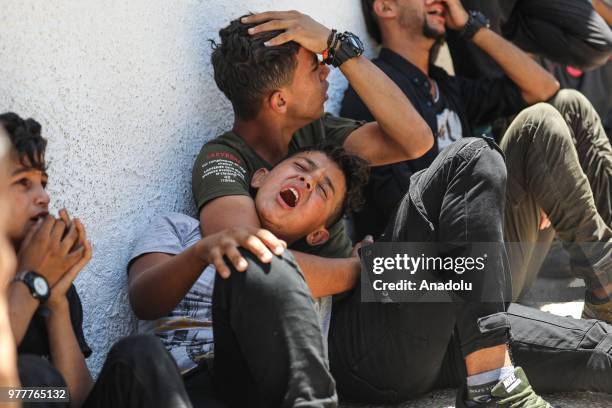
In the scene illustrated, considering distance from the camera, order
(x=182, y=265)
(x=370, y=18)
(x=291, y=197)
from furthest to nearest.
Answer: (x=370, y=18) → (x=291, y=197) → (x=182, y=265)

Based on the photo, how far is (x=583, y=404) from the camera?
124 inches

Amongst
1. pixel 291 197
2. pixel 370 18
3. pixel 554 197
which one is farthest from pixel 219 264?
pixel 370 18

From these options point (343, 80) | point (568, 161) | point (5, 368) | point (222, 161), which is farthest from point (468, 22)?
point (5, 368)

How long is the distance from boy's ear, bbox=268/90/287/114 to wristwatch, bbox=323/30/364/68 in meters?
0.21

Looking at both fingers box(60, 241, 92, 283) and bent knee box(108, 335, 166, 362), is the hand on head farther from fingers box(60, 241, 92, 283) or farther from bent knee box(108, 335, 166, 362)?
bent knee box(108, 335, 166, 362)

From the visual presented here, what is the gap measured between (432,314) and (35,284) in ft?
4.02

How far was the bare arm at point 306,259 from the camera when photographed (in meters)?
2.89

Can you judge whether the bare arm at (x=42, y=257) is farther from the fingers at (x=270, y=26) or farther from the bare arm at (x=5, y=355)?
Answer: the fingers at (x=270, y=26)

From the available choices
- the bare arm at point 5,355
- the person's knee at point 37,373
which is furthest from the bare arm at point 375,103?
the bare arm at point 5,355

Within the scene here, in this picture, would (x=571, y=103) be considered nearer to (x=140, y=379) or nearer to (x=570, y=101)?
(x=570, y=101)

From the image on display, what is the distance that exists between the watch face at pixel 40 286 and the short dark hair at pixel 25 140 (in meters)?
0.31

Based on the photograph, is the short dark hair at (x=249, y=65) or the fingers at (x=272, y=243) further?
the short dark hair at (x=249, y=65)

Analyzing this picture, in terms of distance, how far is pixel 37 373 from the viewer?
206cm

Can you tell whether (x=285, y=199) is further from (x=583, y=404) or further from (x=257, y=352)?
(x=583, y=404)
